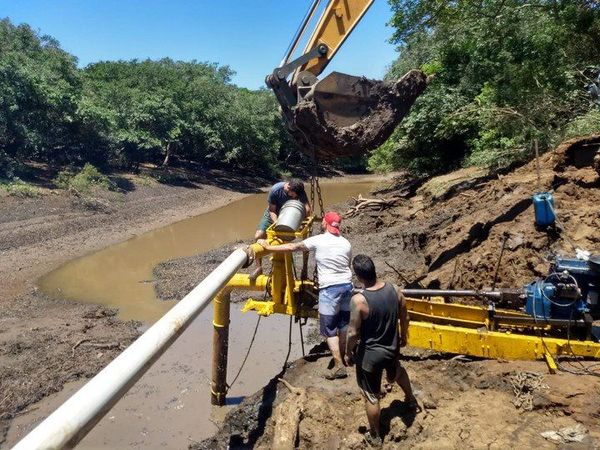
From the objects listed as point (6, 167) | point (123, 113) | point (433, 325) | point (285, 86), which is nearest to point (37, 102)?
point (6, 167)

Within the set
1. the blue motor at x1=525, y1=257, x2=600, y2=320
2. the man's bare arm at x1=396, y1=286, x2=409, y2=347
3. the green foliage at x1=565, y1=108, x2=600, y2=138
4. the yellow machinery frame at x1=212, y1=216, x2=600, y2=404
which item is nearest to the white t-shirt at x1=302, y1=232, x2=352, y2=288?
the yellow machinery frame at x1=212, y1=216, x2=600, y2=404

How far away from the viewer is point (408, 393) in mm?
4410

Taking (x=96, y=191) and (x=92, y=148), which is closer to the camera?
(x=96, y=191)

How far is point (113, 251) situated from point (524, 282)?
40.0 feet

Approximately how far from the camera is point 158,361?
25.5 ft

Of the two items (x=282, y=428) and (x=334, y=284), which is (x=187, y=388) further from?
(x=334, y=284)

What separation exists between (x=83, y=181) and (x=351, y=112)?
58.2 feet

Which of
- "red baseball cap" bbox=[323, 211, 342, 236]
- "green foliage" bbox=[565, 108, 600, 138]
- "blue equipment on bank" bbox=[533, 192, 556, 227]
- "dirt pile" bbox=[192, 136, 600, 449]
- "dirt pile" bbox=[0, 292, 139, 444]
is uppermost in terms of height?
"green foliage" bbox=[565, 108, 600, 138]

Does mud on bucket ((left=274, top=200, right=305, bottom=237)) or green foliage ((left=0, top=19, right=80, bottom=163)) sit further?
green foliage ((left=0, top=19, right=80, bottom=163))

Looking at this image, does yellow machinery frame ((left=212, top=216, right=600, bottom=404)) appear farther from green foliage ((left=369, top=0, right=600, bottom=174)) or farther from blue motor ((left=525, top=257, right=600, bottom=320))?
green foliage ((left=369, top=0, right=600, bottom=174))

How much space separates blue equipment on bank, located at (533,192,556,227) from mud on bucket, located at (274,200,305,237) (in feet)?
11.4

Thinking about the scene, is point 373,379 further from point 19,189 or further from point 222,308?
point 19,189

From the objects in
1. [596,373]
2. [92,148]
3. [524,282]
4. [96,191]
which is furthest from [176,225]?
[596,373]

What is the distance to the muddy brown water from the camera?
5.82 meters
